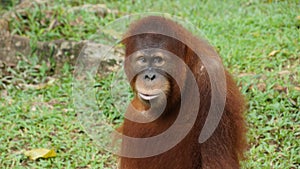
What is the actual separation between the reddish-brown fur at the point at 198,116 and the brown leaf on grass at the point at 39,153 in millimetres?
1093

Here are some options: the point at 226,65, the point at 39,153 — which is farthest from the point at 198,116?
the point at 226,65

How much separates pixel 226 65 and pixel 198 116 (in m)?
2.22

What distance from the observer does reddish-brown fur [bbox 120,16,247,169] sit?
144 inches

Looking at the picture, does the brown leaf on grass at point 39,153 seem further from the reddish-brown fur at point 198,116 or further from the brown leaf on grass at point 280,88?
the brown leaf on grass at point 280,88

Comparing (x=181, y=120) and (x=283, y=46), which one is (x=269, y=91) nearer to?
(x=283, y=46)

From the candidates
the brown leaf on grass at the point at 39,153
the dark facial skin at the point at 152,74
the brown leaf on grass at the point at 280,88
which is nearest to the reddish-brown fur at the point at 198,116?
the dark facial skin at the point at 152,74

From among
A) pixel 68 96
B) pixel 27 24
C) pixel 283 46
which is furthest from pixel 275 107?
pixel 27 24

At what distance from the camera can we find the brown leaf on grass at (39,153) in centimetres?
475

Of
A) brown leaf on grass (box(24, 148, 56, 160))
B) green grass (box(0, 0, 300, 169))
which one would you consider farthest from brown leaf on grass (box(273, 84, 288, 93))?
brown leaf on grass (box(24, 148, 56, 160))

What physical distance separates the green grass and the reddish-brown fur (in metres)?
0.69

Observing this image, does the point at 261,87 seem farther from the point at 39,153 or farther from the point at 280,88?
the point at 39,153

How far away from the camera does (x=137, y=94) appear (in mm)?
3803

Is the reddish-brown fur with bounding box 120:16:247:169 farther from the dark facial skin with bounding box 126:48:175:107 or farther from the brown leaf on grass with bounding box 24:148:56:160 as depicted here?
the brown leaf on grass with bounding box 24:148:56:160

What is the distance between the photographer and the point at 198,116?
3.71 meters
